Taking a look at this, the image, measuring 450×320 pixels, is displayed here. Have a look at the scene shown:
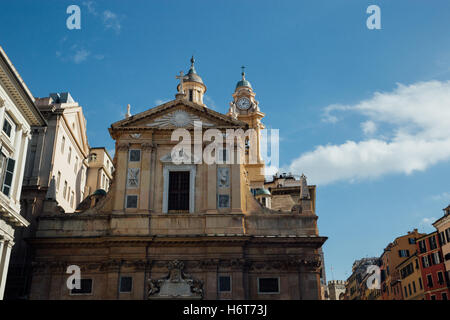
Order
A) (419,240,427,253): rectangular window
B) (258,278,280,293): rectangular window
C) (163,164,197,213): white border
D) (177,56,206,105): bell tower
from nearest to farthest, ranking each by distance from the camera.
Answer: (258,278,280,293): rectangular window < (163,164,197,213): white border < (419,240,427,253): rectangular window < (177,56,206,105): bell tower

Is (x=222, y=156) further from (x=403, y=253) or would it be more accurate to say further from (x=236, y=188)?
(x=403, y=253)

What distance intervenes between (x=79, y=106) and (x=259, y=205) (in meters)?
18.4

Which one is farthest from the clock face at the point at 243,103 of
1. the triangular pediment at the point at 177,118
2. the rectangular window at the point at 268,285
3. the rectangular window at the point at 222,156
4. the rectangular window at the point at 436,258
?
the rectangular window at the point at 268,285

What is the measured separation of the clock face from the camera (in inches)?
2403

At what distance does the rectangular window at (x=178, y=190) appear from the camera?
30922 mm

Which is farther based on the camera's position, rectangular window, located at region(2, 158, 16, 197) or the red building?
the red building

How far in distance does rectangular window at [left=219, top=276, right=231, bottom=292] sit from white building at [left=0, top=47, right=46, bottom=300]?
11430 millimetres

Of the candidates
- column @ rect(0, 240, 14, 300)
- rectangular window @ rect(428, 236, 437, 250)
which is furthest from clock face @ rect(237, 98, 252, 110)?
column @ rect(0, 240, 14, 300)

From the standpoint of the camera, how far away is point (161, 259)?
2920cm

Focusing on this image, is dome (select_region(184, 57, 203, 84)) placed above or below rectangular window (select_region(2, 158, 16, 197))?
above

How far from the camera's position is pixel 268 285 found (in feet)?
95.2

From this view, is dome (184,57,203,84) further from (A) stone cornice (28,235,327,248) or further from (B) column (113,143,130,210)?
(A) stone cornice (28,235,327,248)
